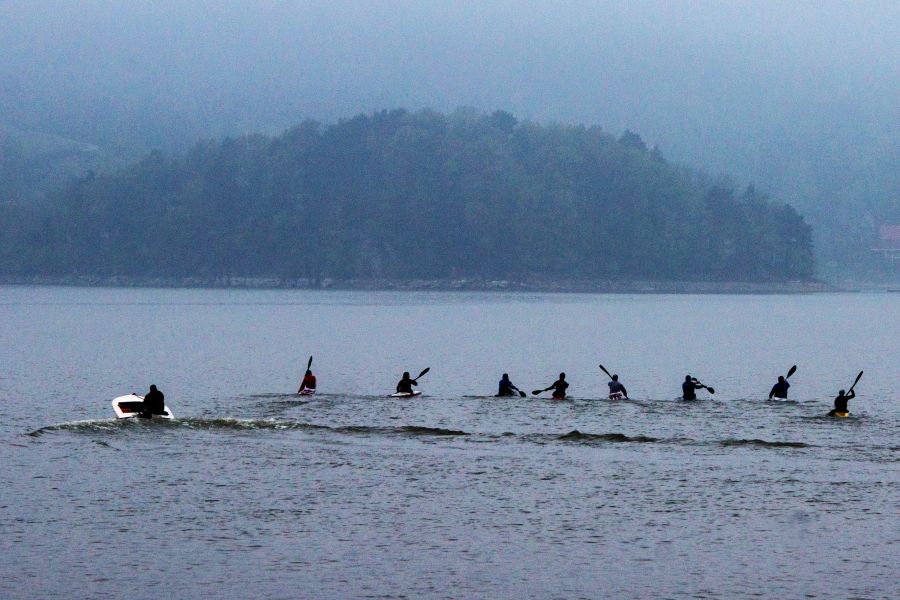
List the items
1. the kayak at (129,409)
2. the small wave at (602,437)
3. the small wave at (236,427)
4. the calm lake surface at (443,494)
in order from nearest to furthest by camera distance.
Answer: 1. the calm lake surface at (443,494)
2. the small wave at (602,437)
3. the small wave at (236,427)
4. the kayak at (129,409)

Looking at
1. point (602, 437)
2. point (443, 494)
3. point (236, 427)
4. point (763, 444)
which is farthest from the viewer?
point (236, 427)

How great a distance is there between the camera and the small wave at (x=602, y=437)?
164ft

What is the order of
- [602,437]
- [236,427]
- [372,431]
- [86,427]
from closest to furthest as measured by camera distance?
[602,437] < [372,431] < [86,427] < [236,427]

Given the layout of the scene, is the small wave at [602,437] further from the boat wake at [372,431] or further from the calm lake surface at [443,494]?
the calm lake surface at [443,494]

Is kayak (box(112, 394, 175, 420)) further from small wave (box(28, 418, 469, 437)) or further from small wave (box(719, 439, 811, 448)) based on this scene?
small wave (box(719, 439, 811, 448))

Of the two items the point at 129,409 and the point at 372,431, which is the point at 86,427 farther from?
the point at 372,431

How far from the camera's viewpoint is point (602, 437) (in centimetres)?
5056

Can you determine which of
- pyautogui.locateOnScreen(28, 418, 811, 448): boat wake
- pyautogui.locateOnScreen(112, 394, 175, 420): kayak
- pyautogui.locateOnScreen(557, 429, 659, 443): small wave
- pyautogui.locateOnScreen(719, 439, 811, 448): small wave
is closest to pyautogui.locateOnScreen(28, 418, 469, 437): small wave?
pyautogui.locateOnScreen(28, 418, 811, 448): boat wake

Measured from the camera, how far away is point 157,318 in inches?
7077

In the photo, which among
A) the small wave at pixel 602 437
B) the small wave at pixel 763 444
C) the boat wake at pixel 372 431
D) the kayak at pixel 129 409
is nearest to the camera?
the small wave at pixel 763 444

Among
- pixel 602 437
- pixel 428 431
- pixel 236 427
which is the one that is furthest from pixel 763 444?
pixel 236 427

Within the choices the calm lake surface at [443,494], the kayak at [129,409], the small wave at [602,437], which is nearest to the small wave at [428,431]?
the calm lake surface at [443,494]

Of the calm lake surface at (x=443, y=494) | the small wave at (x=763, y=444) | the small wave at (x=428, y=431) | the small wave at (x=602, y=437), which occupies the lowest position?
the calm lake surface at (x=443, y=494)

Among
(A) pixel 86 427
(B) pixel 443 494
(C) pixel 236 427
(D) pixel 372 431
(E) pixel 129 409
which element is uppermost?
(E) pixel 129 409
